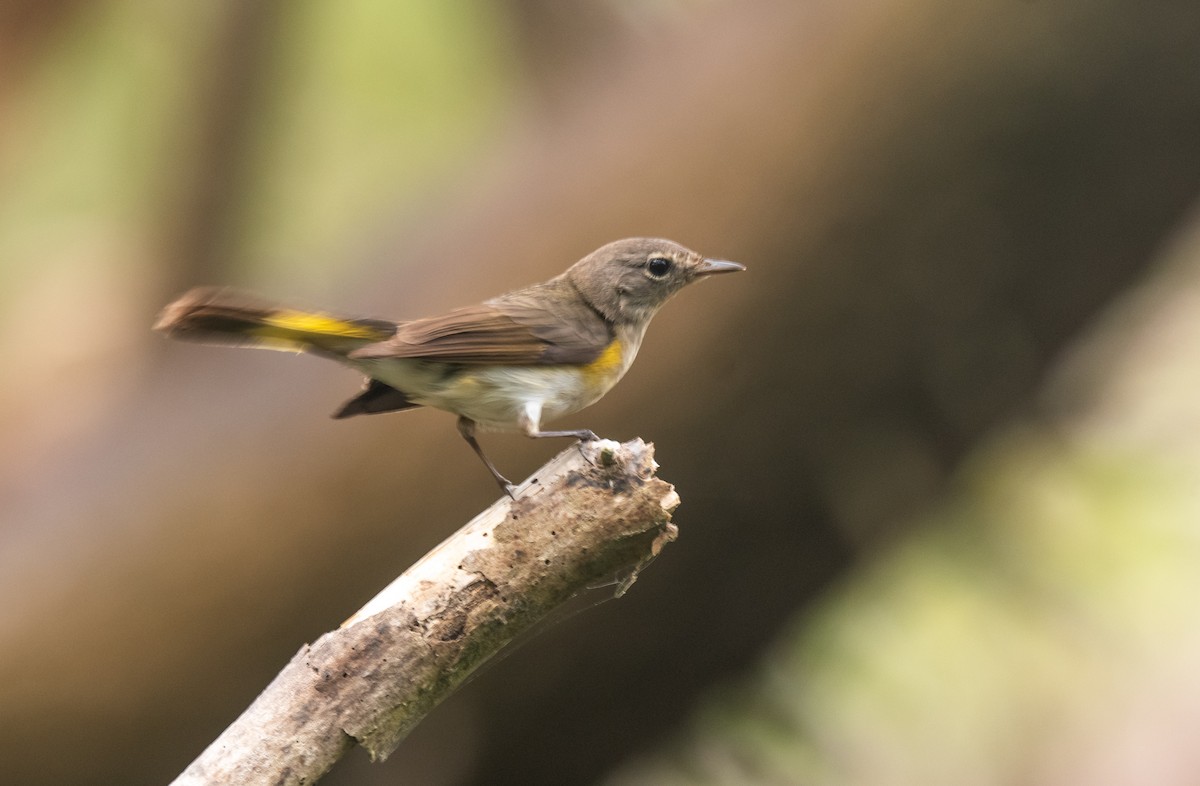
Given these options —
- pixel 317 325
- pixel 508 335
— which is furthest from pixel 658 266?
pixel 317 325

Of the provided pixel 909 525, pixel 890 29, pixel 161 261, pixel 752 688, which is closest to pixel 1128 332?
pixel 909 525

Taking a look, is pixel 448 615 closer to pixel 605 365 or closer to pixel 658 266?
pixel 605 365

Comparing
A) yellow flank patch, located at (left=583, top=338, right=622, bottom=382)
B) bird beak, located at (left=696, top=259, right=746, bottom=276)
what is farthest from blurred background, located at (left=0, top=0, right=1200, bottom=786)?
yellow flank patch, located at (left=583, top=338, right=622, bottom=382)

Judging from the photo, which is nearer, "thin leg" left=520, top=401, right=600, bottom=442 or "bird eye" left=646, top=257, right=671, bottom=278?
"thin leg" left=520, top=401, right=600, bottom=442

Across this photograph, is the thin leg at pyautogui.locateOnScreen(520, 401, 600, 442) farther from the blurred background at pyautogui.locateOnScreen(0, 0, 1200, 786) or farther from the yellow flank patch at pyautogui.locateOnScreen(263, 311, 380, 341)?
the blurred background at pyautogui.locateOnScreen(0, 0, 1200, 786)

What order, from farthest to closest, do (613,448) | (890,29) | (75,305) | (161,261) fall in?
(75,305) < (161,261) < (890,29) < (613,448)

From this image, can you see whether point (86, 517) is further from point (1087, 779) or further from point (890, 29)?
point (1087, 779)
